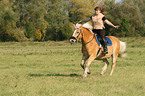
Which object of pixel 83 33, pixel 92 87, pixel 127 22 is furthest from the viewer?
pixel 127 22

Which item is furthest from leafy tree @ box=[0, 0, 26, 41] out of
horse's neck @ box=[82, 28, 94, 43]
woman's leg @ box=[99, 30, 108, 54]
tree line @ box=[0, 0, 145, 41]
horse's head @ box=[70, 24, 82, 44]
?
horse's head @ box=[70, 24, 82, 44]

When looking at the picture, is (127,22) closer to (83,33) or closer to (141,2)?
(141,2)

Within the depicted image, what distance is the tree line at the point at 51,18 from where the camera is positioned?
64875 mm

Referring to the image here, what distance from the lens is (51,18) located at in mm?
77750

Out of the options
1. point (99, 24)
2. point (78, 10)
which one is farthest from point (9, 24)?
point (99, 24)

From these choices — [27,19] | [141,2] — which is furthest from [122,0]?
[27,19]

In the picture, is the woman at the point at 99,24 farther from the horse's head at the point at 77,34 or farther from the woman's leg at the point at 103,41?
the horse's head at the point at 77,34

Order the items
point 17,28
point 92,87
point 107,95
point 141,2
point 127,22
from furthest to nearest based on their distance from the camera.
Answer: point 141,2, point 127,22, point 17,28, point 92,87, point 107,95

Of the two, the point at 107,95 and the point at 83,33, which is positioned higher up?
the point at 83,33

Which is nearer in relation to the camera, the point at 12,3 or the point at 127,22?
the point at 12,3

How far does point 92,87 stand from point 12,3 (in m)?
63.2

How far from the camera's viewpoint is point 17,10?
228ft

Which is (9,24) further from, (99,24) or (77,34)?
(77,34)

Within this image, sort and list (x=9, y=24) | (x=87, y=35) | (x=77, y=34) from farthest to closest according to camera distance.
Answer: (x=9, y=24) < (x=87, y=35) < (x=77, y=34)
